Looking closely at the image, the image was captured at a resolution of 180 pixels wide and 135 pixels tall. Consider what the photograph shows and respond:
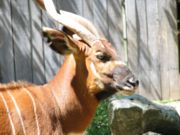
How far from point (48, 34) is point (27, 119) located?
608mm

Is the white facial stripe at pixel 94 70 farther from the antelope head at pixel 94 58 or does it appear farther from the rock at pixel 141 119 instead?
the rock at pixel 141 119

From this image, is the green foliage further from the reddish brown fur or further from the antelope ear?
the antelope ear

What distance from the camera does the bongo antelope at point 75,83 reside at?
11.2ft

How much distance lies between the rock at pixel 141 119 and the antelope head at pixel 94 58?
2633 millimetres

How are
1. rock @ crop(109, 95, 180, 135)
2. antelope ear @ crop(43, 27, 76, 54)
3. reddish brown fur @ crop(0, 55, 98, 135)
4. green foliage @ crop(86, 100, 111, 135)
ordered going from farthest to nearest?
green foliage @ crop(86, 100, 111, 135), rock @ crop(109, 95, 180, 135), antelope ear @ crop(43, 27, 76, 54), reddish brown fur @ crop(0, 55, 98, 135)

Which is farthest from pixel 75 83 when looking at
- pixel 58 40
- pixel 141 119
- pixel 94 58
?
pixel 141 119

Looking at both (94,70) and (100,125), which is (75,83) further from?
(100,125)

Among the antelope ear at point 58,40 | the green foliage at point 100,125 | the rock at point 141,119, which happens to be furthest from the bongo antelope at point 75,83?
the green foliage at point 100,125

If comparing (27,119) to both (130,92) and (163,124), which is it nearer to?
(130,92)

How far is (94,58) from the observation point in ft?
11.5

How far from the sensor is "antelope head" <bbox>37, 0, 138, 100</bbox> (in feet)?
11.3

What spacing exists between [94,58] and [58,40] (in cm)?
28

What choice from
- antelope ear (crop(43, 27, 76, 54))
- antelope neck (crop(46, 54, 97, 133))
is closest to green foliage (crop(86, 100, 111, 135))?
antelope neck (crop(46, 54, 97, 133))

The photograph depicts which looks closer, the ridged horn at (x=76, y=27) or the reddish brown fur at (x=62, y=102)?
the reddish brown fur at (x=62, y=102)
